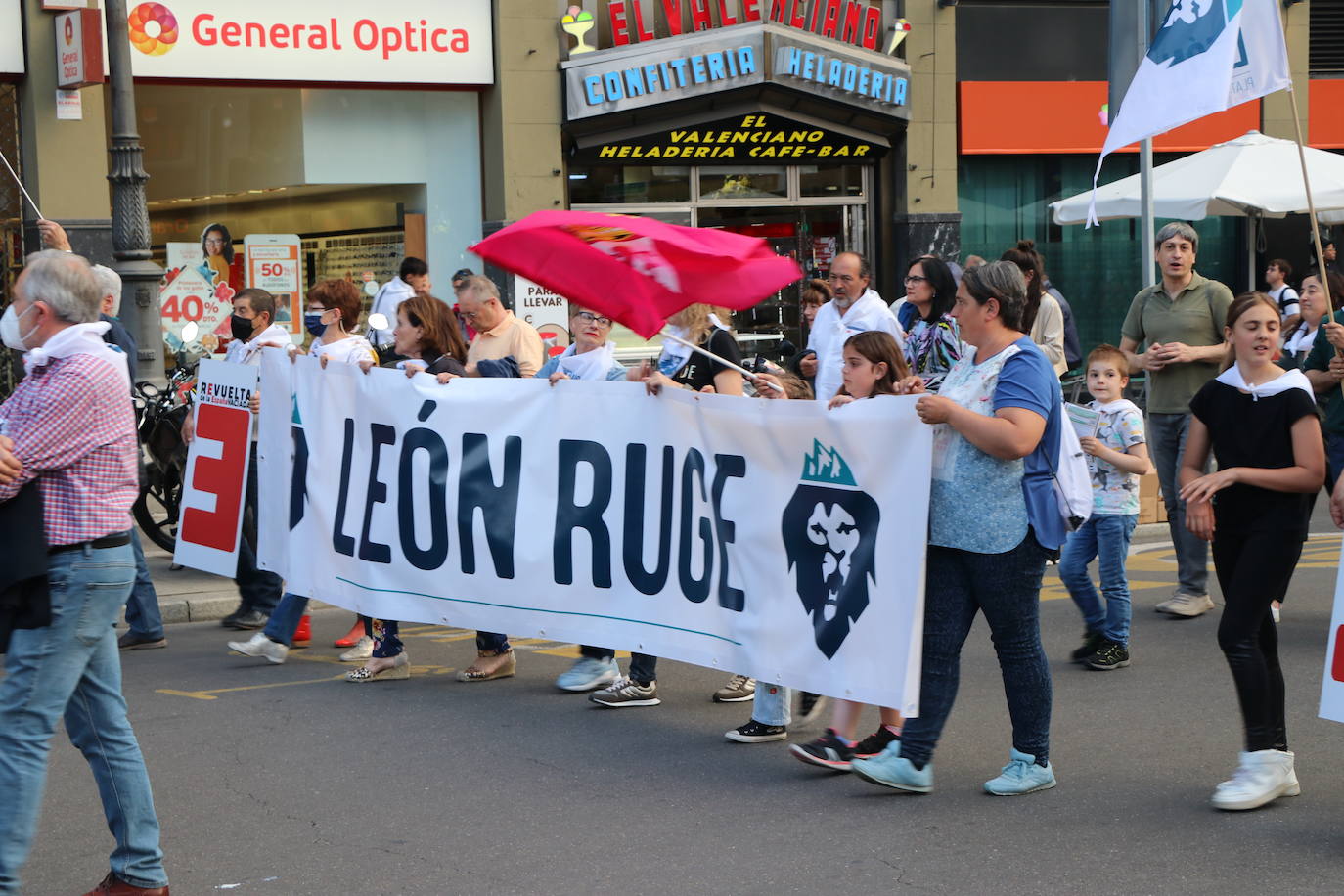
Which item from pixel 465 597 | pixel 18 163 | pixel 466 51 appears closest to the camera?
pixel 465 597

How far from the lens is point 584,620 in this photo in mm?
7039

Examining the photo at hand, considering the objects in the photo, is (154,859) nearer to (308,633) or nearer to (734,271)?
(734,271)

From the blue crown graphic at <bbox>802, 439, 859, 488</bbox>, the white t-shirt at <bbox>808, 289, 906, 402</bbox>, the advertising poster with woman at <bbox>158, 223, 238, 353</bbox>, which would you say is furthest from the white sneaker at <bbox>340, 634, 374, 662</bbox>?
the advertising poster with woman at <bbox>158, 223, 238, 353</bbox>

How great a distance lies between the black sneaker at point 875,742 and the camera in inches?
237

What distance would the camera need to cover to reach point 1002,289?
217 inches

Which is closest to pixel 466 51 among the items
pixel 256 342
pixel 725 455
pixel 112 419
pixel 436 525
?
pixel 256 342

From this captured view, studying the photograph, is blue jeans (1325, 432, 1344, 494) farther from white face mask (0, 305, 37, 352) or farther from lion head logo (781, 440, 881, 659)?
white face mask (0, 305, 37, 352)

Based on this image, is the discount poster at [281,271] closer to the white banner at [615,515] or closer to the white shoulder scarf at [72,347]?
the white banner at [615,515]

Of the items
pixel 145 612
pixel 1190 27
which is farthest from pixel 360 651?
pixel 1190 27

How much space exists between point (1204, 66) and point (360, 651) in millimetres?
4932

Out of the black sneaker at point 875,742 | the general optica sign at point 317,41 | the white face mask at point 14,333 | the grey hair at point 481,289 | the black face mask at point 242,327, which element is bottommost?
the black sneaker at point 875,742

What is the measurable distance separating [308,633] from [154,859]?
13.8ft

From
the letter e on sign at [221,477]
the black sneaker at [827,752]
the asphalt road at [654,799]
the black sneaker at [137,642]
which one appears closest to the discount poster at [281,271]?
the letter e on sign at [221,477]

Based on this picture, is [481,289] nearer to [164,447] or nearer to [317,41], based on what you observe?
[164,447]
